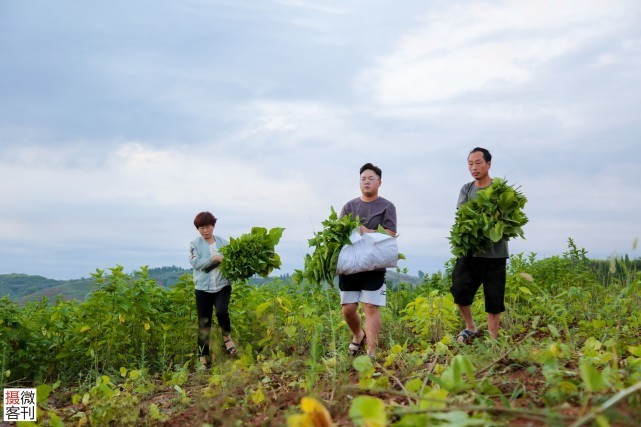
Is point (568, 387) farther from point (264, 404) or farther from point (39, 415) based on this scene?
point (39, 415)

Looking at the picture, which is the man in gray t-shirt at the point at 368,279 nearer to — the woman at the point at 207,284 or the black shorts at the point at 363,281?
the black shorts at the point at 363,281

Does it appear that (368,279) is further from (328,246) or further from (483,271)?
(483,271)

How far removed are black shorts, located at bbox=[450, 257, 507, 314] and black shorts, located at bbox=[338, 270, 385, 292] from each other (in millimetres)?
853

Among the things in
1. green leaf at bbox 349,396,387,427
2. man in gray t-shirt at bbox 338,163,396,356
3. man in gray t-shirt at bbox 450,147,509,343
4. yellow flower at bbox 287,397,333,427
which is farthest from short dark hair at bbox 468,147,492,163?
green leaf at bbox 349,396,387,427

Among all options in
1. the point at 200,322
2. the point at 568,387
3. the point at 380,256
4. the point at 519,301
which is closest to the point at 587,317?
the point at 519,301

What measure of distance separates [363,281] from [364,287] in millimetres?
62

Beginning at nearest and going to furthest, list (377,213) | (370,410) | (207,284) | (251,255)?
(370,410)
(377,213)
(251,255)
(207,284)

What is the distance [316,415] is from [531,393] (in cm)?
115

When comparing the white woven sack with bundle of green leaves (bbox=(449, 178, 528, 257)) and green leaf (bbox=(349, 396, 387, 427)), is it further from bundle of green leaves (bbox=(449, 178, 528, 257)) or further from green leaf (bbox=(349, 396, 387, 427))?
green leaf (bbox=(349, 396, 387, 427))

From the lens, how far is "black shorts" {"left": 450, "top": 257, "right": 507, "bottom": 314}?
623 cm

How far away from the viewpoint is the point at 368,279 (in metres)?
6.04

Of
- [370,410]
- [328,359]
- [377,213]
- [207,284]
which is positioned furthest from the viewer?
[207,284]

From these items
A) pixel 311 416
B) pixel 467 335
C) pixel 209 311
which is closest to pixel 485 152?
pixel 467 335

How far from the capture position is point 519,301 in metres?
9.20
